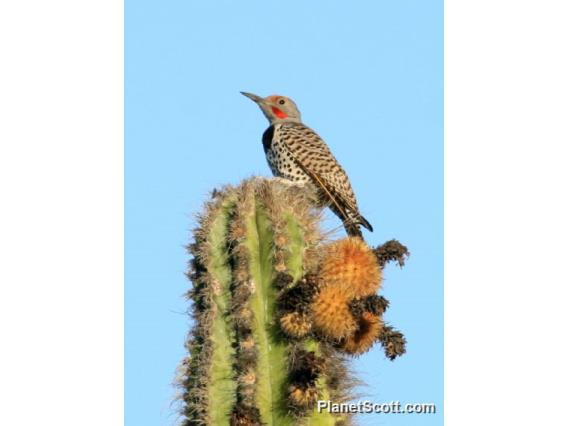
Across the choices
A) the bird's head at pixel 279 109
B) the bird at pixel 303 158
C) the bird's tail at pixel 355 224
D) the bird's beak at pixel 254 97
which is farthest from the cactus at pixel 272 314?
the bird's beak at pixel 254 97

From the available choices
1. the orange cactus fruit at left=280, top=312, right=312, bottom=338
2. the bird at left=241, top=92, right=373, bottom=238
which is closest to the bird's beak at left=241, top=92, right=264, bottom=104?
the bird at left=241, top=92, right=373, bottom=238

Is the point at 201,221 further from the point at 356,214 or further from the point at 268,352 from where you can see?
the point at 356,214

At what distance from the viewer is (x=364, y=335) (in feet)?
15.5

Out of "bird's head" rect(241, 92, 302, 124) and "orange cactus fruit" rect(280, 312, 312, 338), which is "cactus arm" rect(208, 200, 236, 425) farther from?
"bird's head" rect(241, 92, 302, 124)

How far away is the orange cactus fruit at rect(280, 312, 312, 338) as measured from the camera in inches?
176

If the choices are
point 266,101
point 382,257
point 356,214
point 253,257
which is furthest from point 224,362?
point 266,101

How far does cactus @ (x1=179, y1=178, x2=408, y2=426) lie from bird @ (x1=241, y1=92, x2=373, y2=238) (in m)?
2.48

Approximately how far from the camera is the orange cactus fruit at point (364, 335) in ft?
15.4

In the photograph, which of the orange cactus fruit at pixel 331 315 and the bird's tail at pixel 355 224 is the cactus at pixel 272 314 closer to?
the orange cactus fruit at pixel 331 315

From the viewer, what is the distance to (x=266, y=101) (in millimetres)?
9391

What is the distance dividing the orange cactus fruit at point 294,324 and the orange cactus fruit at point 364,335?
29 cm

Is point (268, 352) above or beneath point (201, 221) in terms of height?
beneath

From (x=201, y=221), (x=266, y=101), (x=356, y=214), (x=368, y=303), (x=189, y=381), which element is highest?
(x=266, y=101)

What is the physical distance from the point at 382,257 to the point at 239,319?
0.88m
